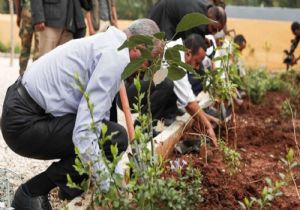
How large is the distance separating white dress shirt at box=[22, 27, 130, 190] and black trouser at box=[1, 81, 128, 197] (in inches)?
2.1

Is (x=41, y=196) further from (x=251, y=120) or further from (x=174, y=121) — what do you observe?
(x=251, y=120)

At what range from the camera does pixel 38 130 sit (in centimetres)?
394

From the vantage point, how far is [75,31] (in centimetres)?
700

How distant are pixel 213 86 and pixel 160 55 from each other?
2.05m

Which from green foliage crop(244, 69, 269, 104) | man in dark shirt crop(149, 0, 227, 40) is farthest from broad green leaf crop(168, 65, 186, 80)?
green foliage crop(244, 69, 269, 104)

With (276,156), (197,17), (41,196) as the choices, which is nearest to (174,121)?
(276,156)

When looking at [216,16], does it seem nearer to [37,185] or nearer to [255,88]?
[255,88]

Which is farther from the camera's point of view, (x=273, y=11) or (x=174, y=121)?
(x=273, y=11)

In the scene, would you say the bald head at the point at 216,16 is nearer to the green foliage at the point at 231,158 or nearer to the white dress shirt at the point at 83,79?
the green foliage at the point at 231,158

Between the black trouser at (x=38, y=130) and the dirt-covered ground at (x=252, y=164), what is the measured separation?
0.70 meters

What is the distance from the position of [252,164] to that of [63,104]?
1.94m

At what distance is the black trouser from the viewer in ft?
12.9

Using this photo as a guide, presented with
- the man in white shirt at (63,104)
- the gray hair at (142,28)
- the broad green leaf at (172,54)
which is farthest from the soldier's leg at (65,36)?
the broad green leaf at (172,54)

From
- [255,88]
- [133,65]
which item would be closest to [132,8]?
[255,88]
